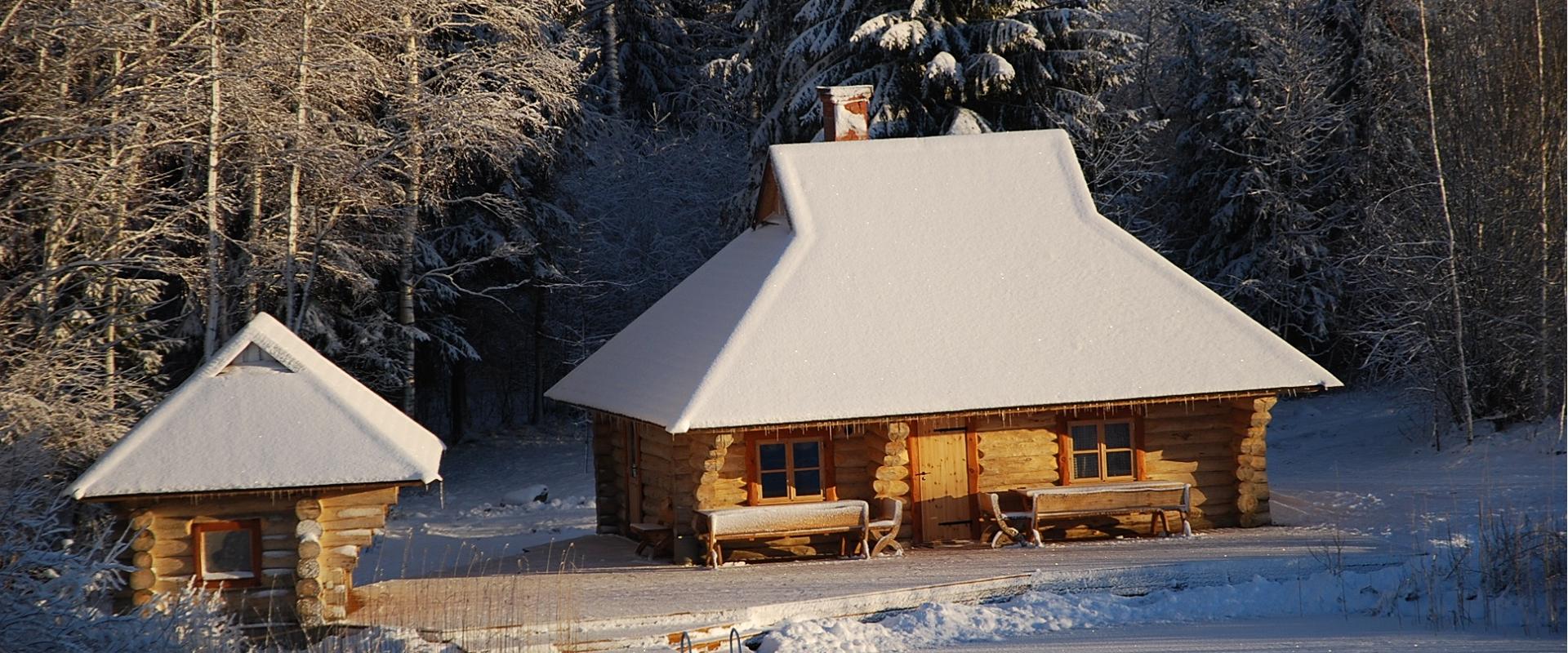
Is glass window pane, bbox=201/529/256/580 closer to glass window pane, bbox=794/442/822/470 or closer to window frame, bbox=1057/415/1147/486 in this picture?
glass window pane, bbox=794/442/822/470

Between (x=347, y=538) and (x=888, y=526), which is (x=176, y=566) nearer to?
(x=347, y=538)

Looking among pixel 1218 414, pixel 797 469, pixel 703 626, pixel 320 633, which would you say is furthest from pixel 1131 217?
pixel 320 633

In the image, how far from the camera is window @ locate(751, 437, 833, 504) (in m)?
17.9

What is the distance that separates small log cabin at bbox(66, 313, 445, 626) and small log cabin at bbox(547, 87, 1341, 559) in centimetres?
348

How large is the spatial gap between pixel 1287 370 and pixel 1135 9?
3053 centimetres

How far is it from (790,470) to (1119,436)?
422 centimetres

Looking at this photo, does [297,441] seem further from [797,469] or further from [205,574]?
[797,469]

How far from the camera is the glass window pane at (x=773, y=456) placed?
17938 mm

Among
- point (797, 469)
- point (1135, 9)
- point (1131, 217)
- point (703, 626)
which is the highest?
point (1135, 9)

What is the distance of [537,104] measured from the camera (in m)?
24.0

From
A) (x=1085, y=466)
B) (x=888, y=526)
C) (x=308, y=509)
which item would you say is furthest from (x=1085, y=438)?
(x=308, y=509)

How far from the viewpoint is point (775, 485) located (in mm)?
17984

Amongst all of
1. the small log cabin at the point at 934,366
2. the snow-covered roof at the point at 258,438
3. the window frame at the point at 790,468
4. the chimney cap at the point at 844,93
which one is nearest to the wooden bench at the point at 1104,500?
the small log cabin at the point at 934,366

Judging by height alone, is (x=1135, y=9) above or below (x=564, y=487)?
above
